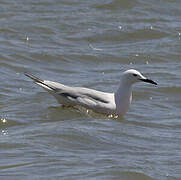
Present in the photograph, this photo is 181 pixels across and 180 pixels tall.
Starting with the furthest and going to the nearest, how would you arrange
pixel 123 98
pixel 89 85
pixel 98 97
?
pixel 89 85 → pixel 123 98 → pixel 98 97

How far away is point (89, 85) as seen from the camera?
13367mm

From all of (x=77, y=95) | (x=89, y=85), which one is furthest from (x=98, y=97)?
(x=89, y=85)

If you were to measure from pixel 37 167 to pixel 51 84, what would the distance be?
312 centimetres

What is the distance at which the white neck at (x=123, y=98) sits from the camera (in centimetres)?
1151

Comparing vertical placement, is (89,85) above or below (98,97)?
below

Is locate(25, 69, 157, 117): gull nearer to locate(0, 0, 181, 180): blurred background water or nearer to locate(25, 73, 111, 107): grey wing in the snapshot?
locate(25, 73, 111, 107): grey wing

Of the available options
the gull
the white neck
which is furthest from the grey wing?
the white neck

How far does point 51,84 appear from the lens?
1161cm

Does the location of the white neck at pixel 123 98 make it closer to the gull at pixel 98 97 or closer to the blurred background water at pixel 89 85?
the gull at pixel 98 97

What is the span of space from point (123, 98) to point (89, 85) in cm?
181

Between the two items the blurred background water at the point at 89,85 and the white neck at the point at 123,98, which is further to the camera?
the white neck at the point at 123,98

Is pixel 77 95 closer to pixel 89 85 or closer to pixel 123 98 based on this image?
pixel 123 98

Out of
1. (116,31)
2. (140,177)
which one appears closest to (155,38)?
(116,31)

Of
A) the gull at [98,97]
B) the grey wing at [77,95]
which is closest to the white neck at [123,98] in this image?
the gull at [98,97]
